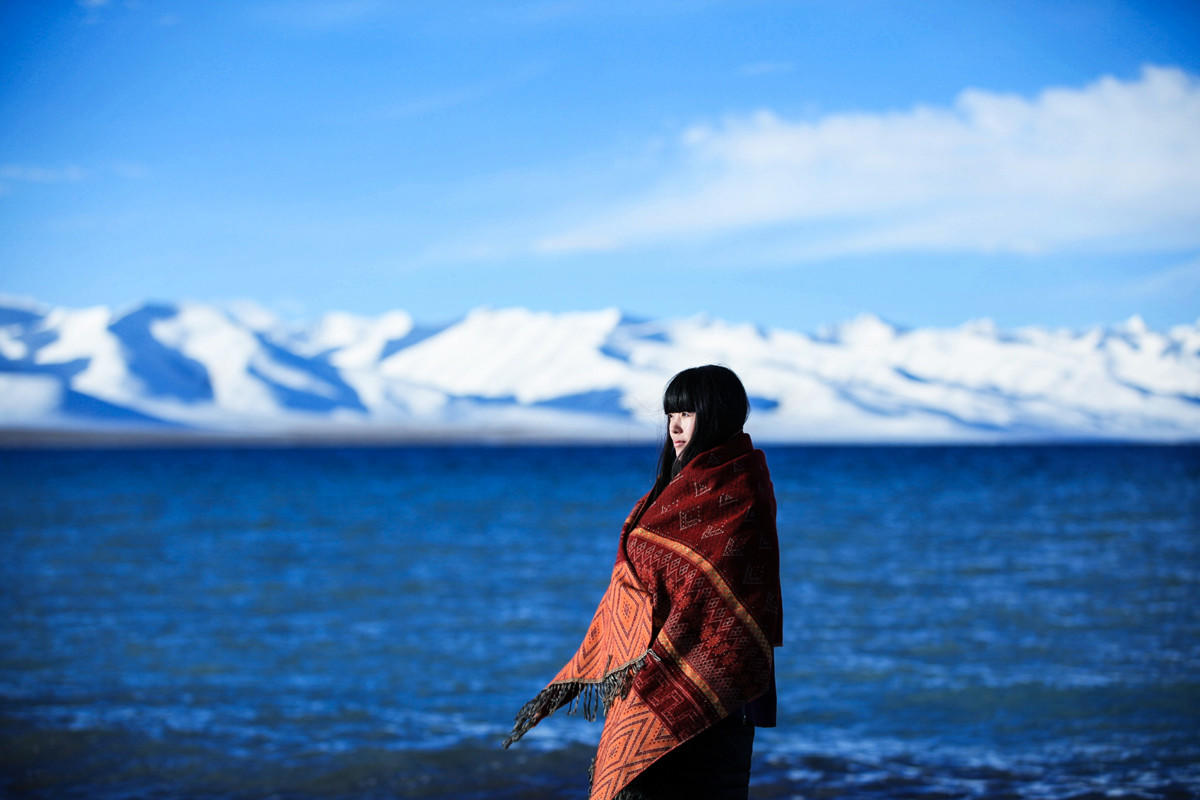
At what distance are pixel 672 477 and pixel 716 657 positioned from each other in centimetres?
44

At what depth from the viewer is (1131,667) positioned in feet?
28.1

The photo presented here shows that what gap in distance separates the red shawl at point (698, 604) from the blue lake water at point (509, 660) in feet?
10.8

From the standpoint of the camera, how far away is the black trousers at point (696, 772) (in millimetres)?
2648

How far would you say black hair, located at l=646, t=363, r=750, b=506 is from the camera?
2641 millimetres

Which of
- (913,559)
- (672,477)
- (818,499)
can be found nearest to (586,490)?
(818,499)

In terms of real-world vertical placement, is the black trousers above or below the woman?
below

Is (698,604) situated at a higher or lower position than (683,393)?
lower

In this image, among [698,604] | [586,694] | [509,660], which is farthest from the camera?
[509,660]

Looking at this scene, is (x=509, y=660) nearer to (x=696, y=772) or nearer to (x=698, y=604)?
(x=696, y=772)

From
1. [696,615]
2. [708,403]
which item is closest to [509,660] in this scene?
[696,615]

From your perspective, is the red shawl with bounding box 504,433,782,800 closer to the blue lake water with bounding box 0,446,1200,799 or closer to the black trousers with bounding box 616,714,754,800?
the black trousers with bounding box 616,714,754,800

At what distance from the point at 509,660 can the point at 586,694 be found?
21.5 feet

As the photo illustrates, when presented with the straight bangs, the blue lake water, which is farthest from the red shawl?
the blue lake water

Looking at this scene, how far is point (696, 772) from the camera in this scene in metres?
2.66
